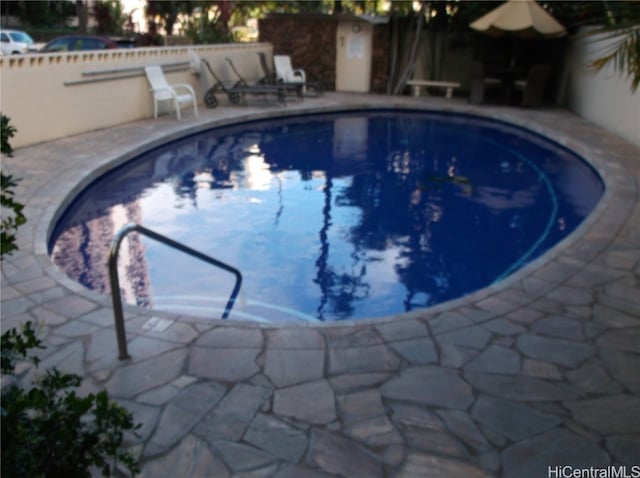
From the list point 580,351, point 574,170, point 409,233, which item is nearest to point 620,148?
point 574,170

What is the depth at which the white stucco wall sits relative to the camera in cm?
866

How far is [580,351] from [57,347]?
3.00 meters

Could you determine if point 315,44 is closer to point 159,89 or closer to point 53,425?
point 159,89

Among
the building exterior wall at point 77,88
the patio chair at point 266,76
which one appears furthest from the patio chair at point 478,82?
the building exterior wall at point 77,88

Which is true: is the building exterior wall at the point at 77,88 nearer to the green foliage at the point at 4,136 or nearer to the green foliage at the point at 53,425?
the green foliage at the point at 4,136

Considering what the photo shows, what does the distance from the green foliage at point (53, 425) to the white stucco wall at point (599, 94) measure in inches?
304

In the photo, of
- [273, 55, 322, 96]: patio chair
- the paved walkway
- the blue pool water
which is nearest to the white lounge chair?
the blue pool water

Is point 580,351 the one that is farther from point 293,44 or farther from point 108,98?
point 293,44

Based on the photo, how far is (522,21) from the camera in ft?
35.6

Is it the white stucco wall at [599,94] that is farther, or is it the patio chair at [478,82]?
the patio chair at [478,82]

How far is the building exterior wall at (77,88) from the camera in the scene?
7.38 m

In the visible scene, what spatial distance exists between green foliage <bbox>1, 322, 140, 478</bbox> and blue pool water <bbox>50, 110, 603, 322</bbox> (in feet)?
8.99

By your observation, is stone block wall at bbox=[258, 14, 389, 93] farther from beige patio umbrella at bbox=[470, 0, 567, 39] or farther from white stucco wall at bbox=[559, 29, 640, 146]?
white stucco wall at bbox=[559, 29, 640, 146]

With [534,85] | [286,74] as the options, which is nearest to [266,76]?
[286,74]
